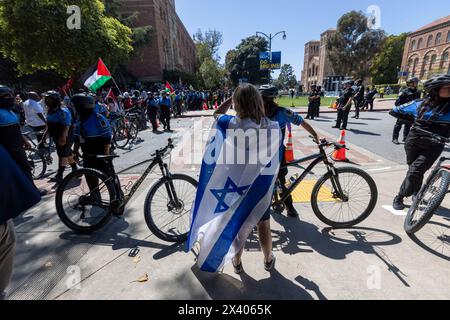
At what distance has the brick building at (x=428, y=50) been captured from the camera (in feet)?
170

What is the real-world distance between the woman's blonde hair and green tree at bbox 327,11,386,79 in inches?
2244

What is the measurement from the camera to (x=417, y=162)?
345cm

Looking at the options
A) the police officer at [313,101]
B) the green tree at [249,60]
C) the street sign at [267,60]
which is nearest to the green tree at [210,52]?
the green tree at [249,60]

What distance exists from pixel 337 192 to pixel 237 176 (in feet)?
5.56

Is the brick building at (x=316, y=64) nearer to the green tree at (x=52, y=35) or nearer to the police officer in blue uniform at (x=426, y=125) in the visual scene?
the green tree at (x=52, y=35)

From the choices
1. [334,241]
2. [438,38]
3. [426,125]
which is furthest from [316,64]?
[334,241]

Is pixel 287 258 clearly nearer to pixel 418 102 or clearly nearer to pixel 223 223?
pixel 223 223

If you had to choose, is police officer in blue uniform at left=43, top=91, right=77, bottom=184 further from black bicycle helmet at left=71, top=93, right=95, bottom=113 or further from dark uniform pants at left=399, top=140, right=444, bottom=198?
dark uniform pants at left=399, top=140, right=444, bottom=198

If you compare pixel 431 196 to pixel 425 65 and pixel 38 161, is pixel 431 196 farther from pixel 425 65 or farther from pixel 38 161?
pixel 425 65

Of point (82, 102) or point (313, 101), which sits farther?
point (313, 101)

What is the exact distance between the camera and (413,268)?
259 centimetres

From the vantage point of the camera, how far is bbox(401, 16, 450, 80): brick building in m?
51.8

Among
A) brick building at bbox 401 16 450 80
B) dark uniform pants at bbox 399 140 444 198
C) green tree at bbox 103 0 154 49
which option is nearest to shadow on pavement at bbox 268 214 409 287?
dark uniform pants at bbox 399 140 444 198

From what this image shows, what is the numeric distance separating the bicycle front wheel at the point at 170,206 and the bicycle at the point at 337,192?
1.25 m
